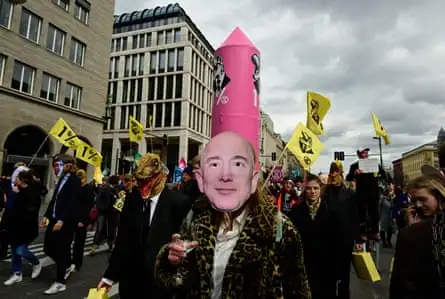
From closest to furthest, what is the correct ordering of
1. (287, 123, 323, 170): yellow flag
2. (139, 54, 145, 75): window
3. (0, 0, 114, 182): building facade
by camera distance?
(287, 123, 323, 170): yellow flag
(0, 0, 114, 182): building facade
(139, 54, 145, 75): window

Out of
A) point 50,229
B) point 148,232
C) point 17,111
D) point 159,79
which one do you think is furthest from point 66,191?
point 159,79

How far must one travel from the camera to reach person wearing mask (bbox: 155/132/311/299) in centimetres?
154

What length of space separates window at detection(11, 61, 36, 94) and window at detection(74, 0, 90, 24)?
606 cm

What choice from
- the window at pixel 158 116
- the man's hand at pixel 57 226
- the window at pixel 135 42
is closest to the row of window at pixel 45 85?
the man's hand at pixel 57 226

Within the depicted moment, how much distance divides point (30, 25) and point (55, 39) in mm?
1946

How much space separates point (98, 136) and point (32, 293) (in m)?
22.3

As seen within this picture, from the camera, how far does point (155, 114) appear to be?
154 ft

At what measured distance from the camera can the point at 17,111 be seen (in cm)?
1938

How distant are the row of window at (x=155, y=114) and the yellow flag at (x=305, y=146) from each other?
41.0 m

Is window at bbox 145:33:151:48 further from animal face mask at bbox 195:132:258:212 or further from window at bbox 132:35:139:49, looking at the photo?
animal face mask at bbox 195:132:258:212

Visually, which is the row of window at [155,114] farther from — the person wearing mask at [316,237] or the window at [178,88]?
the person wearing mask at [316,237]

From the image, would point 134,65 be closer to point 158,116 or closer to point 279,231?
point 158,116

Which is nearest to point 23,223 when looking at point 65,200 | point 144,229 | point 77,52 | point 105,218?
point 65,200

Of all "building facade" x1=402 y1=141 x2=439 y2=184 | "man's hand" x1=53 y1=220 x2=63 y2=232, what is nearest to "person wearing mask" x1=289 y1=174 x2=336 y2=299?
"man's hand" x1=53 y1=220 x2=63 y2=232
